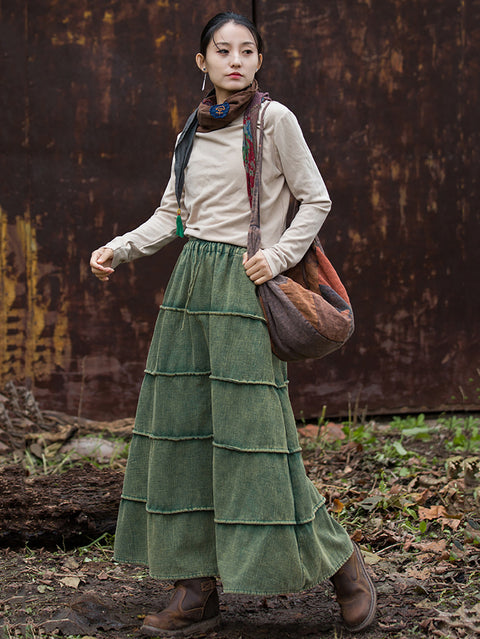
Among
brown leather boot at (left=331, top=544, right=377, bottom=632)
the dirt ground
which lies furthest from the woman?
the dirt ground

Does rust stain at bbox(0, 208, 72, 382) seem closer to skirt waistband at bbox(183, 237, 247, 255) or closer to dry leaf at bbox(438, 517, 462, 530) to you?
skirt waistband at bbox(183, 237, 247, 255)

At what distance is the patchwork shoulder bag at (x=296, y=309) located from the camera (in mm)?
2273

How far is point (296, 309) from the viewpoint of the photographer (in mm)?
2273

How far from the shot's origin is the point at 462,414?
16.3ft

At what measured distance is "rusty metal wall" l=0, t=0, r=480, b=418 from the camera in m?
4.48

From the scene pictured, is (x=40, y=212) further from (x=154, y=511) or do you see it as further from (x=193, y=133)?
(x=154, y=511)

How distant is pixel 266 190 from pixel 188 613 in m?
1.38

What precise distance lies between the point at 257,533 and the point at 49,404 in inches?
104

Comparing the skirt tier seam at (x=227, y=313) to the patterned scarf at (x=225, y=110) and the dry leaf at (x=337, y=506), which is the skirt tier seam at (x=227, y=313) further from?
the dry leaf at (x=337, y=506)

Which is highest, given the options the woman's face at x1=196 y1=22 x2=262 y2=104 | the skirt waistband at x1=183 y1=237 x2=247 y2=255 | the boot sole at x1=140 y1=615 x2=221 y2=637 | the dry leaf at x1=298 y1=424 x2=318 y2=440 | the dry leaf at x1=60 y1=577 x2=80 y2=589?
the woman's face at x1=196 y1=22 x2=262 y2=104

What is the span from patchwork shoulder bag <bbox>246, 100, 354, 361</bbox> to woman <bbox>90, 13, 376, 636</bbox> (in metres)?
0.04

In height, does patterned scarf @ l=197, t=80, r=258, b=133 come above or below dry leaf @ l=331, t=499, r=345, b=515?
above

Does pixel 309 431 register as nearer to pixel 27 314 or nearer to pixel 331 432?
pixel 331 432

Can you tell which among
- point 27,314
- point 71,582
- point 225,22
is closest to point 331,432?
point 27,314
